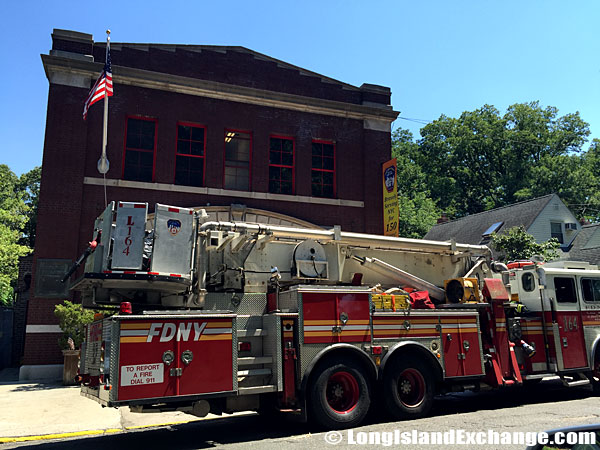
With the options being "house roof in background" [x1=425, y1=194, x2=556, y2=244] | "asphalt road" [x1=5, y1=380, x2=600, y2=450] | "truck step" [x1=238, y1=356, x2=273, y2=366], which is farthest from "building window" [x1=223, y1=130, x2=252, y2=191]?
"house roof in background" [x1=425, y1=194, x2=556, y2=244]

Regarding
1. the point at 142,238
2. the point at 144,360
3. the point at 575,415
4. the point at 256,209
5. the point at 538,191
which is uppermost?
the point at 538,191

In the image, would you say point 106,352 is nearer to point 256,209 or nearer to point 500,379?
point 500,379

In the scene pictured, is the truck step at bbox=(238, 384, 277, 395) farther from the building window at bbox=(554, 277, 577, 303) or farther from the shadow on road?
the shadow on road

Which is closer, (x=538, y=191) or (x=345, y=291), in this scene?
(x=345, y=291)

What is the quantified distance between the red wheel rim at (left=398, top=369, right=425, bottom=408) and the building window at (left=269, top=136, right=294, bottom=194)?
38.0 ft

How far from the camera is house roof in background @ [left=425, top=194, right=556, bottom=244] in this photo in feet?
108

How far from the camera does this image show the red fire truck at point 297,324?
705 centimetres

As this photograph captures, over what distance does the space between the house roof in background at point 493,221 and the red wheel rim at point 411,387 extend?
2529 cm

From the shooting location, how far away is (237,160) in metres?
19.2

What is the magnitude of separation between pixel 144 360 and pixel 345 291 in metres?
3.33

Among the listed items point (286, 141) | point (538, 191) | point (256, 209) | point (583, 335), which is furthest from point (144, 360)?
point (538, 191)

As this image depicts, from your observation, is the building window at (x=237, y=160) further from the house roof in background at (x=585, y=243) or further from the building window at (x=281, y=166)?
the house roof in background at (x=585, y=243)

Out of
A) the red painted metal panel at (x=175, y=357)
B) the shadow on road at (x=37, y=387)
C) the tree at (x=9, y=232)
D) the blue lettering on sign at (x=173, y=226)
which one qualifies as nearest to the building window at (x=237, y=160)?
the shadow on road at (x=37, y=387)

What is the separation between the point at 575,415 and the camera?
28.1ft
